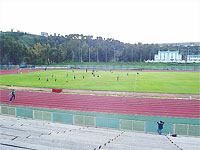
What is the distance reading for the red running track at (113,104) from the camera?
16794 mm

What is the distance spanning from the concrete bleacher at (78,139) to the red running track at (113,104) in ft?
19.5

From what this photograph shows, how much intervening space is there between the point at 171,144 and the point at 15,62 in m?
79.7

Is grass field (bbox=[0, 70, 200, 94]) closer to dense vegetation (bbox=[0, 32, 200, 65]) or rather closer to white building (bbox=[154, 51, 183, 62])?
dense vegetation (bbox=[0, 32, 200, 65])

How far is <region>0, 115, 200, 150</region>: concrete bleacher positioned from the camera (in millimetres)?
8852

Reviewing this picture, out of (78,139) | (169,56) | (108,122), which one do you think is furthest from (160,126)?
(169,56)

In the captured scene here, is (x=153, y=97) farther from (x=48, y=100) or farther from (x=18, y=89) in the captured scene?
(x=18, y=89)

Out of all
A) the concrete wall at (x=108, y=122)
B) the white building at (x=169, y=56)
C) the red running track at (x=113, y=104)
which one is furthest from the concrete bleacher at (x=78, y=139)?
the white building at (x=169, y=56)

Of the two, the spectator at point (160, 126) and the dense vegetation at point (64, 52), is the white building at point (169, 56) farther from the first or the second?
the spectator at point (160, 126)

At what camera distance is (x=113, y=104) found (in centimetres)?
1927

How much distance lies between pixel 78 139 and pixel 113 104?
32.4 ft

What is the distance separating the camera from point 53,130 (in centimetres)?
1129

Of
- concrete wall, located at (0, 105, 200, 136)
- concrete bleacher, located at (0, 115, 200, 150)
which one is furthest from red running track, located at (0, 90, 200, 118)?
concrete bleacher, located at (0, 115, 200, 150)

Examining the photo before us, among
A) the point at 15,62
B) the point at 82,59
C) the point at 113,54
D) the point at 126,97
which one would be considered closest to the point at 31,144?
the point at 126,97

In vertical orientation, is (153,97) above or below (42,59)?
below
